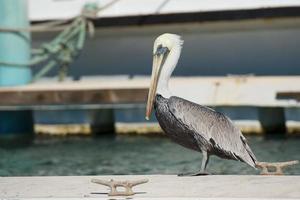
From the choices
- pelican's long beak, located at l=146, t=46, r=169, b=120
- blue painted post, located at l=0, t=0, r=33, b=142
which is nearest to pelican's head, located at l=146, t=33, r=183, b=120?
pelican's long beak, located at l=146, t=46, r=169, b=120

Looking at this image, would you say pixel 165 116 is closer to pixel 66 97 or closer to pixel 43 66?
pixel 66 97

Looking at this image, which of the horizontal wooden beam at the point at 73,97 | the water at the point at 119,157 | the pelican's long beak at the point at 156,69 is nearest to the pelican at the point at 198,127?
the pelican's long beak at the point at 156,69

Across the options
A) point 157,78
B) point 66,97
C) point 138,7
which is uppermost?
point 157,78

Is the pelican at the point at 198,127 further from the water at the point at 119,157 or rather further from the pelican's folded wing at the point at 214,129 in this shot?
the water at the point at 119,157

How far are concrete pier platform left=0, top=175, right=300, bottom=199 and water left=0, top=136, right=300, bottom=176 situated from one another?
2.78 metres

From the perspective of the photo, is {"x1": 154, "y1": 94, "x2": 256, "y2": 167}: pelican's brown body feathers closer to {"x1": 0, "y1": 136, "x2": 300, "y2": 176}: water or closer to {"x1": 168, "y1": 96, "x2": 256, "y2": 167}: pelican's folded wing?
{"x1": 168, "y1": 96, "x2": 256, "y2": 167}: pelican's folded wing

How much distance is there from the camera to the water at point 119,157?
9.59m

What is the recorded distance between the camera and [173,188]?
5.23m

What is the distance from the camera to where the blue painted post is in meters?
13.3

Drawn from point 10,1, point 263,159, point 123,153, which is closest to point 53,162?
point 123,153

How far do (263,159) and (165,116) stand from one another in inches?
167

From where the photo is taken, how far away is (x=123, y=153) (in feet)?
36.8

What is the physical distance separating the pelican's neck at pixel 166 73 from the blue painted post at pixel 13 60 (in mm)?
→ 7532

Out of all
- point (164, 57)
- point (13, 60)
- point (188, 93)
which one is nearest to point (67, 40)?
point (13, 60)
